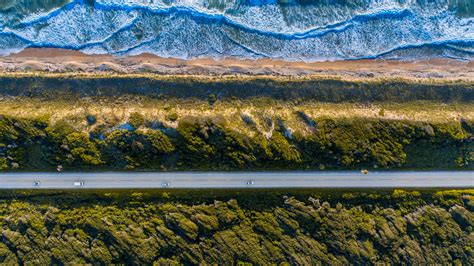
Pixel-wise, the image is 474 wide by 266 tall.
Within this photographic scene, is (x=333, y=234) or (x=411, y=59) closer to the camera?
(x=333, y=234)

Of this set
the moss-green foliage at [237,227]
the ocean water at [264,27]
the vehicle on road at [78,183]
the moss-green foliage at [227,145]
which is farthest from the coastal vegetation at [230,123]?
the ocean water at [264,27]

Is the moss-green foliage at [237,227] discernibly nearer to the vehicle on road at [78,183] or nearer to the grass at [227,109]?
the vehicle on road at [78,183]

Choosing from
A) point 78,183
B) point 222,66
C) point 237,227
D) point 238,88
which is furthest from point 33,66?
point 237,227

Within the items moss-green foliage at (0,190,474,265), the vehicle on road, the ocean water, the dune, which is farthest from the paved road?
the ocean water

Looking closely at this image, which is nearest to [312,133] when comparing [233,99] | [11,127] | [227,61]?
[233,99]

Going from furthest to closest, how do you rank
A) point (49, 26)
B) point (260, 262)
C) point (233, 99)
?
point (49, 26), point (233, 99), point (260, 262)

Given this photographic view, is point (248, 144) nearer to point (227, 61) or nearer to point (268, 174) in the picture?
point (268, 174)

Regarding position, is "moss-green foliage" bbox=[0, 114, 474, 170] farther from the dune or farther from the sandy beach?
the dune
